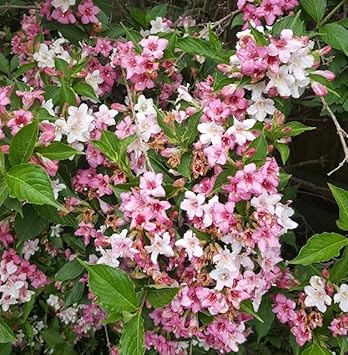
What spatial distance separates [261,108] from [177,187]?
0.27 metres

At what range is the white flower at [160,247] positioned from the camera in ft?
4.43

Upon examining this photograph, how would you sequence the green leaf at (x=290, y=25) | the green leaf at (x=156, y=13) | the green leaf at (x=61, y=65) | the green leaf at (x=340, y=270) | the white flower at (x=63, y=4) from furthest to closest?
the green leaf at (x=156, y=13) → the white flower at (x=63, y=4) → the green leaf at (x=61, y=65) → the green leaf at (x=290, y=25) → the green leaf at (x=340, y=270)

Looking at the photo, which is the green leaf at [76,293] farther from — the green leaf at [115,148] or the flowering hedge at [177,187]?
the green leaf at [115,148]

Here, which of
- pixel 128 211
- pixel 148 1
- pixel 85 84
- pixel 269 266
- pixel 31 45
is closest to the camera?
pixel 128 211

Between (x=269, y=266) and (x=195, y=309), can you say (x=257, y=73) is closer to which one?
(x=269, y=266)

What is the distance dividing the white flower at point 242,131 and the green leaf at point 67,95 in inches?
16.6

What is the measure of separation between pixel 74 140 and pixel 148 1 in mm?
1356

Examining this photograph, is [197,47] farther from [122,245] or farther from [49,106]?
[122,245]

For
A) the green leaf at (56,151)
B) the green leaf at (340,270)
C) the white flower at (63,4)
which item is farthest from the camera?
the white flower at (63,4)

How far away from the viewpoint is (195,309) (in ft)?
4.64

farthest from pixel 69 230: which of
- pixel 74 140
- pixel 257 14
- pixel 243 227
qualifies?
pixel 257 14

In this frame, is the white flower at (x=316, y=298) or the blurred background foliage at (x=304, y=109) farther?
the blurred background foliage at (x=304, y=109)

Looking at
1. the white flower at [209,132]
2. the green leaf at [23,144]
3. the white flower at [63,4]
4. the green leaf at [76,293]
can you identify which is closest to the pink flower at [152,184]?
the white flower at [209,132]

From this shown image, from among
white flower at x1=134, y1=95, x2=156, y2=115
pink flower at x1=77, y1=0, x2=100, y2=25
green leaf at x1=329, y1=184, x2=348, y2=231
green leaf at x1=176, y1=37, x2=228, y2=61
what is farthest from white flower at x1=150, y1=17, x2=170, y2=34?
green leaf at x1=329, y1=184, x2=348, y2=231
